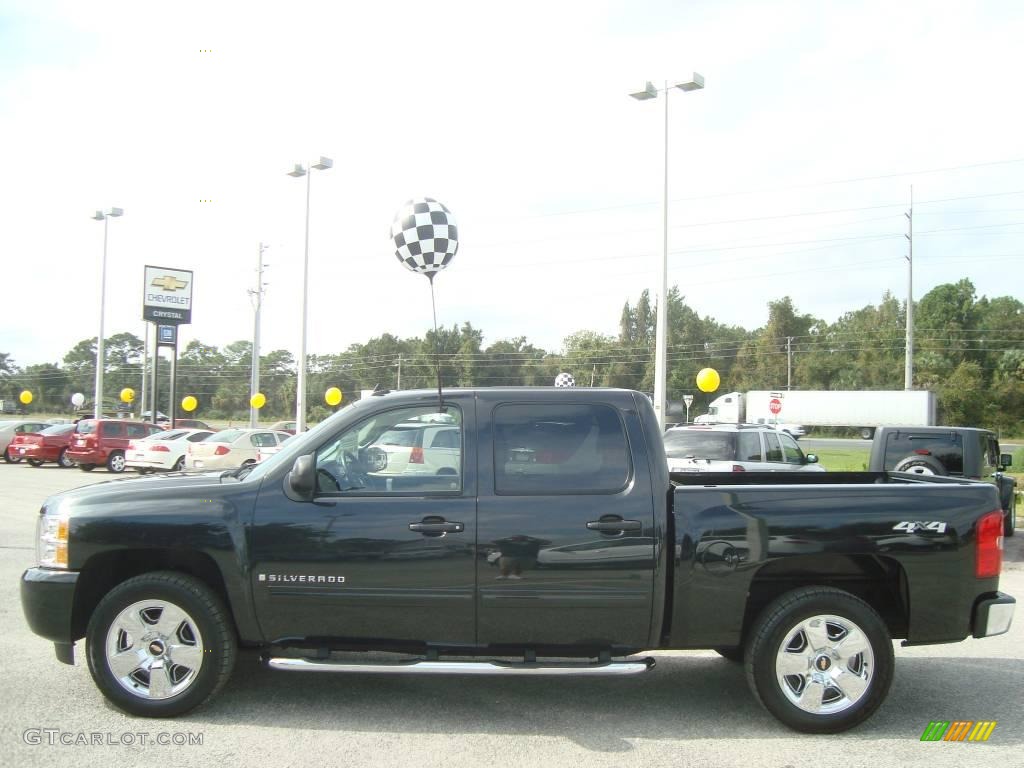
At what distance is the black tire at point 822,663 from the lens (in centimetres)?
462

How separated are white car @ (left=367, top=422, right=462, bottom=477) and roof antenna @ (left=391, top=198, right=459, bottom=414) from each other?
2.89 meters

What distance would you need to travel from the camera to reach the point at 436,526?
15.0 ft

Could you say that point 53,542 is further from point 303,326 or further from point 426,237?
point 303,326

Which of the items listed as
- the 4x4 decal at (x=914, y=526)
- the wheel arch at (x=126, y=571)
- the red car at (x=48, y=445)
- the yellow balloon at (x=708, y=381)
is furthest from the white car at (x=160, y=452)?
the 4x4 decal at (x=914, y=526)

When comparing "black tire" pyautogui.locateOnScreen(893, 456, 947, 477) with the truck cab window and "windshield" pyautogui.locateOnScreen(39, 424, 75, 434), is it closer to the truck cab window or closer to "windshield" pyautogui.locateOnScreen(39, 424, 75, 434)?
the truck cab window

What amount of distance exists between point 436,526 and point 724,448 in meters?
8.94

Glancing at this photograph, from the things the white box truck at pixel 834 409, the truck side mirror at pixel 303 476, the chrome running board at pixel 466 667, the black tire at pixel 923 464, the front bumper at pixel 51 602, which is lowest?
the chrome running board at pixel 466 667

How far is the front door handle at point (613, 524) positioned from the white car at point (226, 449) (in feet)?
60.3

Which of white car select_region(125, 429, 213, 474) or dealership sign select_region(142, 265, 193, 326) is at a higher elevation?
dealership sign select_region(142, 265, 193, 326)

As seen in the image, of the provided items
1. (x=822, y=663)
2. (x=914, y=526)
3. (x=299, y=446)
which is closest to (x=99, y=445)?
(x=299, y=446)

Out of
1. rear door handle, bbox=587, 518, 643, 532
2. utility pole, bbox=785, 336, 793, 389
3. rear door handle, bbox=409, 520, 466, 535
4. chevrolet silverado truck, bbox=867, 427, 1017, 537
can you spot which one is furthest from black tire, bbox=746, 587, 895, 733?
utility pole, bbox=785, 336, 793, 389

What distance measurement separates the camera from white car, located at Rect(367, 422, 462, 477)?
15.7 feet

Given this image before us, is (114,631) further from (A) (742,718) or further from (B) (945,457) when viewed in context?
(B) (945,457)

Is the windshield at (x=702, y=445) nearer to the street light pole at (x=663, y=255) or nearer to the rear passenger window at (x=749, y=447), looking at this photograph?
the rear passenger window at (x=749, y=447)
